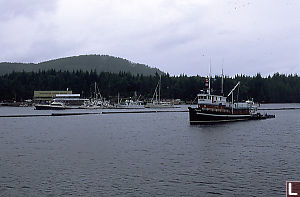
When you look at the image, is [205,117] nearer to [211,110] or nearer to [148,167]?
[211,110]

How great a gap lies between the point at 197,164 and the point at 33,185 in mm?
21815

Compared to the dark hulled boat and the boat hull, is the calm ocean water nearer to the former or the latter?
the dark hulled boat

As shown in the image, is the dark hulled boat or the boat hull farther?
the boat hull

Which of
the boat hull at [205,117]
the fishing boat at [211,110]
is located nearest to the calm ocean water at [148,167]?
the fishing boat at [211,110]

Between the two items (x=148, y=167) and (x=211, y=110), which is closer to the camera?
(x=148, y=167)

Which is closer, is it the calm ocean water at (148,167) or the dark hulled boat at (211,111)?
the calm ocean water at (148,167)

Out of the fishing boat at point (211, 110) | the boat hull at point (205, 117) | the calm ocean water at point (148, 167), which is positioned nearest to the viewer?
the calm ocean water at point (148, 167)

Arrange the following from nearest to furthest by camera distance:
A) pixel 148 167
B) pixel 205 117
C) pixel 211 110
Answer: pixel 148 167 < pixel 205 117 < pixel 211 110

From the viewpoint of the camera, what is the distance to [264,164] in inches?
2046

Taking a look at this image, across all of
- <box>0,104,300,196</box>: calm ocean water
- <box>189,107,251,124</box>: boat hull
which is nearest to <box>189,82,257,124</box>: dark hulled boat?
<box>189,107,251,124</box>: boat hull

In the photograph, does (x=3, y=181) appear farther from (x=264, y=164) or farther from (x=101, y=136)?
(x=101, y=136)

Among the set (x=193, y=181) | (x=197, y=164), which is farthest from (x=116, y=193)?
(x=197, y=164)

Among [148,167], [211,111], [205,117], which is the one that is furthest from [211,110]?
[148,167]

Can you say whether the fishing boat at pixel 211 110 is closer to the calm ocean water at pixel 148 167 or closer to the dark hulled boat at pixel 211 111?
the dark hulled boat at pixel 211 111
